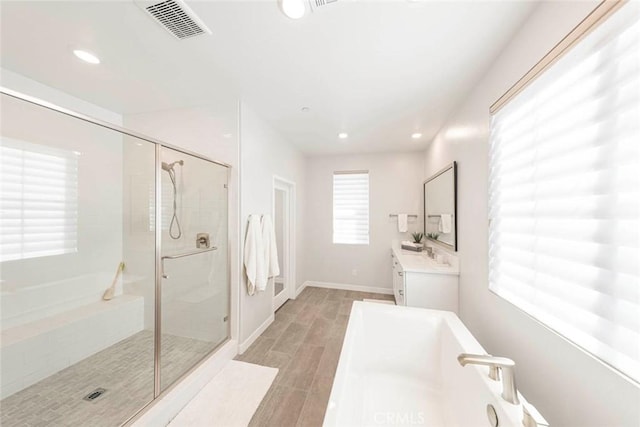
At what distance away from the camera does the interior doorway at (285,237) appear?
3434 millimetres

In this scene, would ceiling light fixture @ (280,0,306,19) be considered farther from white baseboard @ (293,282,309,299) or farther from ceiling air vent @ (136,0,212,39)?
white baseboard @ (293,282,309,299)

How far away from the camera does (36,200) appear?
1.77 meters

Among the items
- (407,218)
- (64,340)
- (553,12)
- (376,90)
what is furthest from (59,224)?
(407,218)

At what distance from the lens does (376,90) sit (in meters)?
1.95

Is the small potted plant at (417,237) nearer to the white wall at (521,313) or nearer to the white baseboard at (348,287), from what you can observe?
the white baseboard at (348,287)

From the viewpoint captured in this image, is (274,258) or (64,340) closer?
(64,340)

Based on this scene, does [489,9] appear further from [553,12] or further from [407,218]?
[407,218]

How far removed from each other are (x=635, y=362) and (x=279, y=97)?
2589mm

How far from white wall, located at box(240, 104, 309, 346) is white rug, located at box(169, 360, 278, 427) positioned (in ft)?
1.16

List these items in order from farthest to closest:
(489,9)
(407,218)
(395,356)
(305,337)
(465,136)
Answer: (407,218) → (305,337) → (465,136) → (395,356) → (489,9)

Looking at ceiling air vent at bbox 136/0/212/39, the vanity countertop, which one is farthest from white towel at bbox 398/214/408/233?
ceiling air vent at bbox 136/0/212/39

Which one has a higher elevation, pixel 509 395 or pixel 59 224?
pixel 59 224

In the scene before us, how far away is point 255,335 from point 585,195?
2828 mm

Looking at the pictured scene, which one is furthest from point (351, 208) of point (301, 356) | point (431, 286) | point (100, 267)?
point (100, 267)
